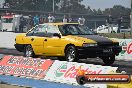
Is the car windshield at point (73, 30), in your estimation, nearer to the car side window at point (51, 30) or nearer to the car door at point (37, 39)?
the car side window at point (51, 30)

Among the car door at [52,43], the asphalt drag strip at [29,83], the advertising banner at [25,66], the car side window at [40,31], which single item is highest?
the car side window at [40,31]

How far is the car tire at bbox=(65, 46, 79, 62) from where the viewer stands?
14038 millimetres

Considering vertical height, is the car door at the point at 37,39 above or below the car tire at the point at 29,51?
above

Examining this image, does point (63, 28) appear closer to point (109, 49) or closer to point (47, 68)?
point (109, 49)

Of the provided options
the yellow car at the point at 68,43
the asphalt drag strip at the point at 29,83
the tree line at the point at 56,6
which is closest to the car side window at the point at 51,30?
the yellow car at the point at 68,43

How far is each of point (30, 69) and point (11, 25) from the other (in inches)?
1829

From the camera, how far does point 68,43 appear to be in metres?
14.3

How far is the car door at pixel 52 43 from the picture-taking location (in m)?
14.8

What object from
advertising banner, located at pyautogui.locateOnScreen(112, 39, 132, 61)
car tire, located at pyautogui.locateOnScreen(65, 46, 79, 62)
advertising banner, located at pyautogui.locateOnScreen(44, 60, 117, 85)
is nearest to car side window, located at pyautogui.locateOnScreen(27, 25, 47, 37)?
car tire, located at pyautogui.locateOnScreen(65, 46, 79, 62)

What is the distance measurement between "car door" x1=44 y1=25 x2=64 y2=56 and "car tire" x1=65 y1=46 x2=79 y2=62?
0.37 meters

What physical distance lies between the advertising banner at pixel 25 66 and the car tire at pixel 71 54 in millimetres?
2451

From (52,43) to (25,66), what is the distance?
3158mm

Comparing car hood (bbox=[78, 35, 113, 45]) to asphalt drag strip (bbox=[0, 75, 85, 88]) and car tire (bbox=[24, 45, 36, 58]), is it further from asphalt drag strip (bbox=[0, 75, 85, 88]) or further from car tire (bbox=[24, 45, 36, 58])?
asphalt drag strip (bbox=[0, 75, 85, 88])

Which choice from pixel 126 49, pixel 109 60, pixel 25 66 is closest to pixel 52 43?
pixel 109 60
